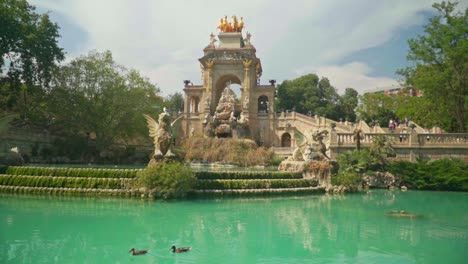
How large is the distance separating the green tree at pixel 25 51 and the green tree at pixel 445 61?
27605mm

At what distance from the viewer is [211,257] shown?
25.9 feet

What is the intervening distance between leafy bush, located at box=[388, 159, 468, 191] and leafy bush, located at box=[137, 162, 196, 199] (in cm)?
1154

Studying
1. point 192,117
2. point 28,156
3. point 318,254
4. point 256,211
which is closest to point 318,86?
point 192,117

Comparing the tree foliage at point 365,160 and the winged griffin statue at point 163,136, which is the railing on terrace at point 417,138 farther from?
the winged griffin statue at point 163,136

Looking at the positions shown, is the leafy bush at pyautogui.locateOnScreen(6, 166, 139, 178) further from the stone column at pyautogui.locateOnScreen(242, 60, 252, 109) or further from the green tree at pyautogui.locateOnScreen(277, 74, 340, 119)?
the green tree at pyautogui.locateOnScreen(277, 74, 340, 119)

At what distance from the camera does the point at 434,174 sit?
20656 mm

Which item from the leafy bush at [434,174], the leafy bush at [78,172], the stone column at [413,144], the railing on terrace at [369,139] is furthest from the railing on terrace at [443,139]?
the leafy bush at [78,172]

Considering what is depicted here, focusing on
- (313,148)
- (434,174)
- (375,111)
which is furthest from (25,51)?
(375,111)

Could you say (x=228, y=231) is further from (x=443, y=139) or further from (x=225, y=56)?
(x=225, y=56)

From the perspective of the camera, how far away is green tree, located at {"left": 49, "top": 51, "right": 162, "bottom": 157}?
35750 millimetres

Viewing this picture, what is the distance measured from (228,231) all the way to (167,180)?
564cm

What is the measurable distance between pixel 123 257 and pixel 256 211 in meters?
6.35

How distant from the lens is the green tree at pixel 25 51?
95.3 ft

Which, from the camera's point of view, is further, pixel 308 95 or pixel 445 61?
pixel 308 95
